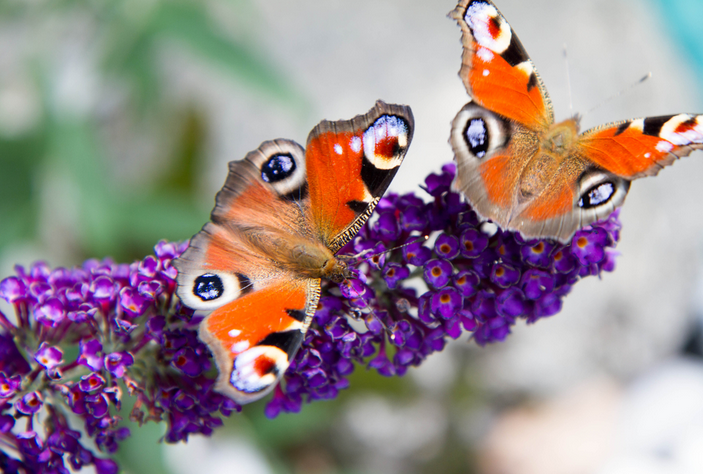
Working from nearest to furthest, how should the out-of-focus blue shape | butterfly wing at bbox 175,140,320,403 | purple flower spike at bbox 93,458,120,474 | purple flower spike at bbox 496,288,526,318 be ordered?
butterfly wing at bbox 175,140,320,403 → purple flower spike at bbox 496,288,526,318 → purple flower spike at bbox 93,458,120,474 → the out-of-focus blue shape

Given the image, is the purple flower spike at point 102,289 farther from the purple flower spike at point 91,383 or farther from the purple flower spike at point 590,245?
the purple flower spike at point 590,245

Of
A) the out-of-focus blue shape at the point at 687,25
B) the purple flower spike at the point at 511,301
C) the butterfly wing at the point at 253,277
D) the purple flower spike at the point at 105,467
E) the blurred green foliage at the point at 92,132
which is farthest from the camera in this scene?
the out-of-focus blue shape at the point at 687,25

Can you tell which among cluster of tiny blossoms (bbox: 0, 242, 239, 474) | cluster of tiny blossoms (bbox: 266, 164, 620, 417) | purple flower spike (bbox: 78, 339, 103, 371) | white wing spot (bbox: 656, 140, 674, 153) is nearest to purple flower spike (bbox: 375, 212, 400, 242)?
cluster of tiny blossoms (bbox: 266, 164, 620, 417)

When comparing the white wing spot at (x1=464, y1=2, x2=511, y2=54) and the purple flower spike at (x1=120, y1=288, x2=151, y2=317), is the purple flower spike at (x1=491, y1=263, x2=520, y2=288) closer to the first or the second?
the white wing spot at (x1=464, y1=2, x2=511, y2=54)

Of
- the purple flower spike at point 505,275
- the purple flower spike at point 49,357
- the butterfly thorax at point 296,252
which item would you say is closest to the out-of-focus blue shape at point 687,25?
the purple flower spike at point 505,275

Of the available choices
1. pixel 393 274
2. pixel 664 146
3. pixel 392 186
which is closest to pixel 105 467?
pixel 393 274

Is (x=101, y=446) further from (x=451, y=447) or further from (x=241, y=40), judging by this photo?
(x=451, y=447)

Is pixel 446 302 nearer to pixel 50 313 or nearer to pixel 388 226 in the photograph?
pixel 388 226
